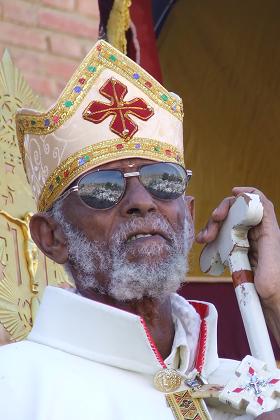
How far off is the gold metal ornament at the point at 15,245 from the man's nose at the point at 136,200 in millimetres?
1277

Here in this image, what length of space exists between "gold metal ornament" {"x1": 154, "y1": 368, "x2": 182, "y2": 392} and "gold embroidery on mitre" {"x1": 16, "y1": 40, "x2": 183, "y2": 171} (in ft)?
2.15

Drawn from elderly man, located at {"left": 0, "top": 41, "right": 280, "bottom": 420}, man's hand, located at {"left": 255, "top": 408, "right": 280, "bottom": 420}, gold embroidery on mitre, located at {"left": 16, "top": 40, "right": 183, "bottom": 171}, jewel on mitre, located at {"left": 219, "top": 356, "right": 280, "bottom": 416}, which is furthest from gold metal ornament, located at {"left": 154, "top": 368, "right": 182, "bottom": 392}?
gold embroidery on mitre, located at {"left": 16, "top": 40, "right": 183, "bottom": 171}

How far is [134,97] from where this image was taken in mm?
3020

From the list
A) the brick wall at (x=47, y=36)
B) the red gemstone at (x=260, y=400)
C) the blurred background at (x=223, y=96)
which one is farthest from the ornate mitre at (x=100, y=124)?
the blurred background at (x=223, y=96)

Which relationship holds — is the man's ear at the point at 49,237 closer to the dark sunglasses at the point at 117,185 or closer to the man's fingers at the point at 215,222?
the dark sunglasses at the point at 117,185

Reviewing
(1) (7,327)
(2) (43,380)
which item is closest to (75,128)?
(2) (43,380)

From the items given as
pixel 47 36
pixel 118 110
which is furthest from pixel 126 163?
pixel 47 36

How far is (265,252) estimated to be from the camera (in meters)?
2.85

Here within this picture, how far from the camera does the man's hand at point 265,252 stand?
9.27 feet

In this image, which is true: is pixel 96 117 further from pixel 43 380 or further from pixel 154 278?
pixel 43 380

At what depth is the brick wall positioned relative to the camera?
4332 mm

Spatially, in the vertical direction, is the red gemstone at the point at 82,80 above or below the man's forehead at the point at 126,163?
above

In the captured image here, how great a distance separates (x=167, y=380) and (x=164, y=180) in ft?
1.47

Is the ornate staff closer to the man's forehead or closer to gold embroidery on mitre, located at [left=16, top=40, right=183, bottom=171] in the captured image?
the man's forehead
